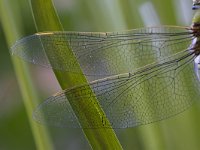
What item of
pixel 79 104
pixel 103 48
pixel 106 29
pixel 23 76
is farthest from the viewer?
pixel 106 29

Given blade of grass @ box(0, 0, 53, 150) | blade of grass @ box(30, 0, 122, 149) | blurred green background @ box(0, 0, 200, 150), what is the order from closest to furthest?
blade of grass @ box(30, 0, 122, 149) < blade of grass @ box(0, 0, 53, 150) < blurred green background @ box(0, 0, 200, 150)

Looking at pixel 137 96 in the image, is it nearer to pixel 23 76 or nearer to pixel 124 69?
pixel 124 69

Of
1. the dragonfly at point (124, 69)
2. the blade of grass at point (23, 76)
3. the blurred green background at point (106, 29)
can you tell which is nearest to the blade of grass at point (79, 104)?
the dragonfly at point (124, 69)

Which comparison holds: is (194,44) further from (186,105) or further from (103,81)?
(103,81)

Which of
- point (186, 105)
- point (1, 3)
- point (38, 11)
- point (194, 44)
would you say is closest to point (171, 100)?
→ point (186, 105)

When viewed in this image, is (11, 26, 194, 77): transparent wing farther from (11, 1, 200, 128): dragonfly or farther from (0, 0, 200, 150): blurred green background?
(0, 0, 200, 150): blurred green background

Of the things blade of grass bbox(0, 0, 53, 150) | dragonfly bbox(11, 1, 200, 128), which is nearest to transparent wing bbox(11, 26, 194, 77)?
dragonfly bbox(11, 1, 200, 128)

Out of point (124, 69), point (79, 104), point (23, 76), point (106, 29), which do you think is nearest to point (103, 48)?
point (124, 69)
